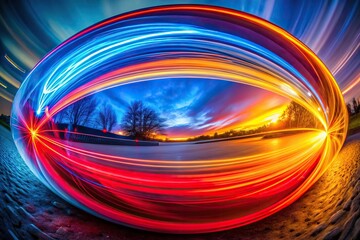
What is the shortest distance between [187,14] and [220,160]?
2.09ft

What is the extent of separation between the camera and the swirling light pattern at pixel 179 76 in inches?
32.8

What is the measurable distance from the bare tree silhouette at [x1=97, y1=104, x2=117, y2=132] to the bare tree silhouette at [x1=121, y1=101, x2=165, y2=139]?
0.04m

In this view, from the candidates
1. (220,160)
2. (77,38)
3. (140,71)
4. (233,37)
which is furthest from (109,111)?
(233,37)

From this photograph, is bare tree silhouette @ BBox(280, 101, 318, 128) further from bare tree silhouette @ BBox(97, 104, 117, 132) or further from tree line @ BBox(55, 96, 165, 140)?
bare tree silhouette @ BBox(97, 104, 117, 132)

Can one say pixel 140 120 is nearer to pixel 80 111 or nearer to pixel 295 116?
pixel 80 111

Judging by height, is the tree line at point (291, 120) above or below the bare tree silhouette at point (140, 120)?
below

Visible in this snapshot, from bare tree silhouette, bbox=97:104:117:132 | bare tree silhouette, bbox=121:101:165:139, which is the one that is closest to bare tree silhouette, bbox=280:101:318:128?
bare tree silhouette, bbox=121:101:165:139

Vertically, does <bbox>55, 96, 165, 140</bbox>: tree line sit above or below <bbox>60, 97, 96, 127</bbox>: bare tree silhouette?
below

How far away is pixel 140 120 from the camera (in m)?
0.78

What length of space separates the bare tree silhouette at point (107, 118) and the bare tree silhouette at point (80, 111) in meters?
0.04

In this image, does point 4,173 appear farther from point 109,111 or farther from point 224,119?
point 224,119

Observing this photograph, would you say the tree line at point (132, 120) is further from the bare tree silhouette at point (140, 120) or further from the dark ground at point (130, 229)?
the dark ground at point (130, 229)

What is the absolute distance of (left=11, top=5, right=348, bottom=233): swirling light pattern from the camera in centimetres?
83

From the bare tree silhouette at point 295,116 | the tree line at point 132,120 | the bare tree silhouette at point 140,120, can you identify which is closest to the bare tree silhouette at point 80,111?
the tree line at point 132,120
